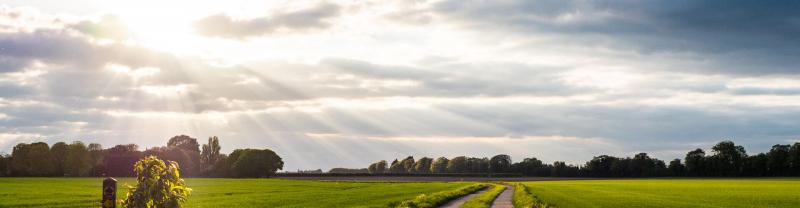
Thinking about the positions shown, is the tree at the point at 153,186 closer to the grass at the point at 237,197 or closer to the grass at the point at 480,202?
the grass at the point at 480,202

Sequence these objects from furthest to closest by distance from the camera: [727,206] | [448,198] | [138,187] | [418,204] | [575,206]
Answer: [448,198], [727,206], [575,206], [418,204], [138,187]

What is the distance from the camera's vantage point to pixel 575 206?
57.0m

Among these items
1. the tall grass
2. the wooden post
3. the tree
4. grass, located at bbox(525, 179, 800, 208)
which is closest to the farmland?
grass, located at bbox(525, 179, 800, 208)

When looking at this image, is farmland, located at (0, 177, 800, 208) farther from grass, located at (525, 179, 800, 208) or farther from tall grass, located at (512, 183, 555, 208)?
tall grass, located at (512, 183, 555, 208)

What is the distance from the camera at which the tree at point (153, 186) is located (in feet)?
78.8

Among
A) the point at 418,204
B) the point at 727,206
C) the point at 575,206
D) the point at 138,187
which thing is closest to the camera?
the point at 138,187

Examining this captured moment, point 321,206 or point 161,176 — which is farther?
point 321,206

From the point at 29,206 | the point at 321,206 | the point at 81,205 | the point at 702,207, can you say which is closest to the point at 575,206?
the point at 702,207

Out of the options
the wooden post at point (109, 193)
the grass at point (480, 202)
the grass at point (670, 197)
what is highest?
the wooden post at point (109, 193)

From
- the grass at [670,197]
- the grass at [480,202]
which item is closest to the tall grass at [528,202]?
the grass at [670,197]

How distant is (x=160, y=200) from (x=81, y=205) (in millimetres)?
38367

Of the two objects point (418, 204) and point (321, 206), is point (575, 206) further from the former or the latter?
point (321, 206)

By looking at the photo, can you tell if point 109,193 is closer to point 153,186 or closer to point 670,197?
point 153,186

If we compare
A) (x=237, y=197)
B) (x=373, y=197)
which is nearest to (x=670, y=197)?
(x=373, y=197)
